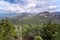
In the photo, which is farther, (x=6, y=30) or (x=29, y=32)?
(x=29, y=32)

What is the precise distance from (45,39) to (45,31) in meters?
3.88

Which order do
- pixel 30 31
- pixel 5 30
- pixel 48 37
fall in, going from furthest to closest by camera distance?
pixel 30 31
pixel 48 37
pixel 5 30

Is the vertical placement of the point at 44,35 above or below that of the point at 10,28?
below

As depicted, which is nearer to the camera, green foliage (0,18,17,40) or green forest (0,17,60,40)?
green foliage (0,18,17,40)

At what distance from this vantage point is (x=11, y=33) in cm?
5638

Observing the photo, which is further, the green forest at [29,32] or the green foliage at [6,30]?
the green forest at [29,32]

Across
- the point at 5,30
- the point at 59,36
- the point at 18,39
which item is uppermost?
the point at 5,30

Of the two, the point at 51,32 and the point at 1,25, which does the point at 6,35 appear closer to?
the point at 1,25

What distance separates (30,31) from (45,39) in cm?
1559

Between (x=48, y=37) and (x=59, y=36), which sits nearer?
(x=59, y=36)

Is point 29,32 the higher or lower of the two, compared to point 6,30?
lower

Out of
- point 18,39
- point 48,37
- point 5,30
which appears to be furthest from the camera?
point 18,39

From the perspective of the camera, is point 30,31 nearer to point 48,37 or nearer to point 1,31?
point 48,37

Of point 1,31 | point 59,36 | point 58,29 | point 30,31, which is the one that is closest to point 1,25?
point 1,31
